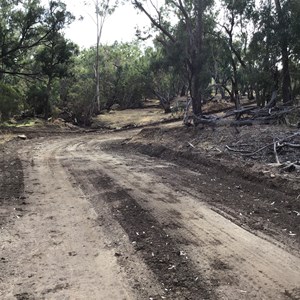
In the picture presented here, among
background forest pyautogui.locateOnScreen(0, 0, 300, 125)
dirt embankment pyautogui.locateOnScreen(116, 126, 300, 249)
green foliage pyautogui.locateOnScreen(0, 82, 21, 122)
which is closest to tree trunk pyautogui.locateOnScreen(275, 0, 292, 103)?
background forest pyautogui.locateOnScreen(0, 0, 300, 125)

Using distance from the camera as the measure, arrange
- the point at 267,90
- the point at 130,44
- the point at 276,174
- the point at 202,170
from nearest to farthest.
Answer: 1. the point at 276,174
2. the point at 202,170
3. the point at 267,90
4. the point at 130,44

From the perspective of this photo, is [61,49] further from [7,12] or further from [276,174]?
[276,174]

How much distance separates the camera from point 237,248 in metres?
5.23

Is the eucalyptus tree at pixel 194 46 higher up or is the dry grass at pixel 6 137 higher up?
the eucalyptus tree at pixel 194 46

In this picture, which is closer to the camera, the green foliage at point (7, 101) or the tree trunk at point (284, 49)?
the tree trunk at point (284, 49)

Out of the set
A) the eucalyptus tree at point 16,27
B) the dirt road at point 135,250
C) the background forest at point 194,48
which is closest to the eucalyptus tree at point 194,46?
the background forest at point 194,48

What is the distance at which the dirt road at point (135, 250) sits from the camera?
412 cm

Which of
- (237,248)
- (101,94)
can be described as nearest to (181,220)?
(237,248)

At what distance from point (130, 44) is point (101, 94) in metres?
27.1

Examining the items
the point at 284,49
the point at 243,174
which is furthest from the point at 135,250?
the point at 284,49

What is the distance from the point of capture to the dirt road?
162 inches

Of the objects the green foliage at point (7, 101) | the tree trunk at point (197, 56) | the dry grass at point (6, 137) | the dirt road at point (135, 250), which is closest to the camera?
the dirt road at point (135, 250)

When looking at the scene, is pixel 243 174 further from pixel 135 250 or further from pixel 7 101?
pixel 7 101

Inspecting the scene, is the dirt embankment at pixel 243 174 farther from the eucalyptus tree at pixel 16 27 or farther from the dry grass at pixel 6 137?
the eucalyptus tree at pixel 16 27
